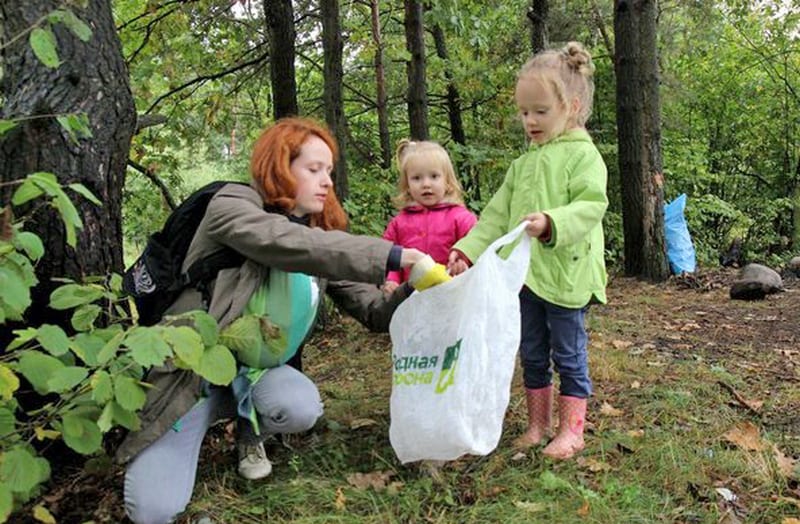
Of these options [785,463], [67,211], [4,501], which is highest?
[67,211]

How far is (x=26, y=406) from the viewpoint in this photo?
7.89 ft

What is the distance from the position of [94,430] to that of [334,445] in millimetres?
1064

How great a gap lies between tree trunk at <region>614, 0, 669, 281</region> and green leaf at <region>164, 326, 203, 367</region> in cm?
601

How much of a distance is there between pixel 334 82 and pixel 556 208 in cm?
317

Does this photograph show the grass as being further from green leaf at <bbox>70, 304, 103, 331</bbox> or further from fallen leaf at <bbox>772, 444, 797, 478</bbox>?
green leaf at <bbox>70, 304, 103, 331</bbox>

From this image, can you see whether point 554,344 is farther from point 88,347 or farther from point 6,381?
point 6,381

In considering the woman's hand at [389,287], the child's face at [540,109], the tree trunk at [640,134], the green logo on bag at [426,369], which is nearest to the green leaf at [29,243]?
the green logo on bag at [426,369]

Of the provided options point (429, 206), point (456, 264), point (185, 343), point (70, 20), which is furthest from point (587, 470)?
point (70, 20)

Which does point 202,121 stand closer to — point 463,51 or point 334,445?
point 463,51

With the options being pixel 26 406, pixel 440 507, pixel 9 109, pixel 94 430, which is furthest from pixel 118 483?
pixel 9 109

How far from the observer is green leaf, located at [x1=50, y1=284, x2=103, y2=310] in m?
1.88

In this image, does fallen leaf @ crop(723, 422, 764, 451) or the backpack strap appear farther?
fallen leaf @ crop(723, 422, 764, 451)

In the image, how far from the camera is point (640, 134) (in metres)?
6.81

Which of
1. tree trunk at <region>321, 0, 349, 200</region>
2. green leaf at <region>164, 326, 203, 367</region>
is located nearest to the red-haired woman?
green leaf at <region>164, 326, 203, 367</region>
